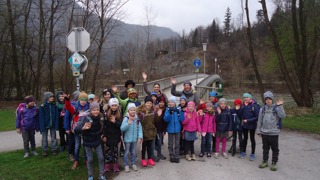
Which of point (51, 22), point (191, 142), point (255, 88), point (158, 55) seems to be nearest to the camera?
point (191, 142)

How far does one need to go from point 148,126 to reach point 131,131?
1.65ft

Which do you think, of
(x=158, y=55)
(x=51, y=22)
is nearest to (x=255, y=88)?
(x=51, y=22)

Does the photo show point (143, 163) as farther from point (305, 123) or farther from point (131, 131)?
point (305, 123)

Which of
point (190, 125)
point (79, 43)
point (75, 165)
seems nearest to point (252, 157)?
point (190, 125)

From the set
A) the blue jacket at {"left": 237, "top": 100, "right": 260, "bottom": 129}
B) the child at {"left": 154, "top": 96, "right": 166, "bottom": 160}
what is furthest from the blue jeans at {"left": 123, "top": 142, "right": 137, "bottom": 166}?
the blue jacket at {"left": 237, "top": 100, "right": 260, "bottom": 129}

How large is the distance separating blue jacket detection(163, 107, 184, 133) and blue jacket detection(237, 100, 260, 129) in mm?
1620

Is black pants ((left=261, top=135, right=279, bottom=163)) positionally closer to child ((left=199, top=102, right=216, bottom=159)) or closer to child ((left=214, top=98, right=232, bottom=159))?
Answer: child ((left=214, top=98, right=232, bottom=159))

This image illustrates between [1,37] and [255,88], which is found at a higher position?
[1,37]

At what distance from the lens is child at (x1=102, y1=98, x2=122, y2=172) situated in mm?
5699

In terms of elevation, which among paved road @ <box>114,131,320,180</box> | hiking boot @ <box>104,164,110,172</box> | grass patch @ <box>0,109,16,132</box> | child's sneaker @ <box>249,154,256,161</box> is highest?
grass patch @ <box>0,109,16,132</box>

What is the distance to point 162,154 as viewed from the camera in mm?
7082

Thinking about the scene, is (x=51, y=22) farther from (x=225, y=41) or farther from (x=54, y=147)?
(x=225, y=41)

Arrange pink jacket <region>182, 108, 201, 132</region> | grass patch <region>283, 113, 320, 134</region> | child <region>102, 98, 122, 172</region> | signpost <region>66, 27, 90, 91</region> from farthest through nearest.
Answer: grass patch <region>283, 113, 320, 134</region> < signpost <region>66, 27, 90, 91</region> < pink jacket <region>182, 108, 201, 132</region> < child <region>102, 98, 122, 172</region>

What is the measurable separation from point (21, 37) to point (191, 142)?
2225 cm
